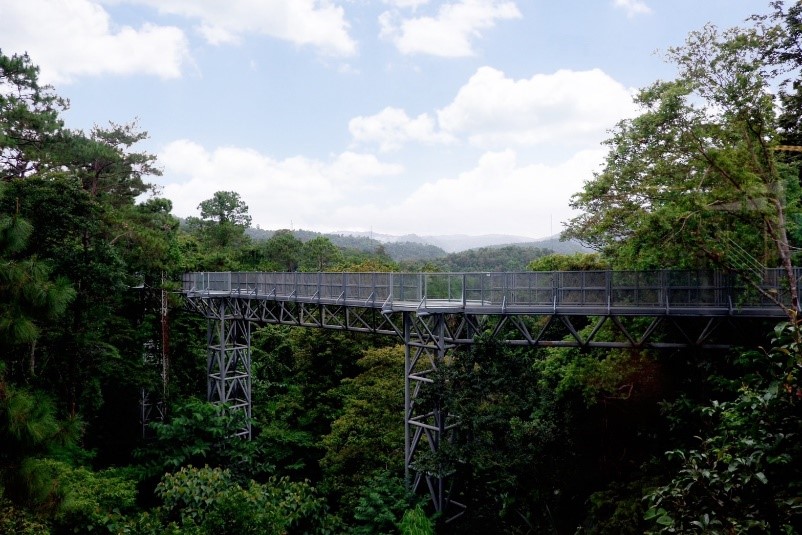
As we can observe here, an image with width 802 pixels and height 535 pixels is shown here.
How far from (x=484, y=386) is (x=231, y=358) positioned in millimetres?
14194

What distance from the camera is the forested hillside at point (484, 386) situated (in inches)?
324

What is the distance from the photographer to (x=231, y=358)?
23688mm

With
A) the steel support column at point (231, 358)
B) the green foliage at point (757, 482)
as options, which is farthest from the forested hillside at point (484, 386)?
the steel support column at point (231, 358)

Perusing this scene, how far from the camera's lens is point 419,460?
44.4ft

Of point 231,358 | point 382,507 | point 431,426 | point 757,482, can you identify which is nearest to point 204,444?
point 231,358

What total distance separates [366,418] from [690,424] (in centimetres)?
1061

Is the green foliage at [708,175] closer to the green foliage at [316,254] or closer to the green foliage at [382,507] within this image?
the green foliage at [382,507]

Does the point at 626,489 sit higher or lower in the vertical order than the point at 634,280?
lower

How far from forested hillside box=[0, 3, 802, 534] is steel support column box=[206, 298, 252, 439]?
1.82 metres

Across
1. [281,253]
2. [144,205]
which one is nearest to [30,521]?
[144,205]

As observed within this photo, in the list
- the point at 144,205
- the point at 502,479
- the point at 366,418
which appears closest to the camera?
the point at 502,479

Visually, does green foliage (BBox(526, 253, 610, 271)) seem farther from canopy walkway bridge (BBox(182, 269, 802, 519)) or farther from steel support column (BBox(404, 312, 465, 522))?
steel support column (BBox(404, 312, 465, 522))

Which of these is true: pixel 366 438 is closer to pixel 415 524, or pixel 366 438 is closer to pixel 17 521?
pixel 415 524

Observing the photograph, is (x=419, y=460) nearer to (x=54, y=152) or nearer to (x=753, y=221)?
(x=753, y=221)
